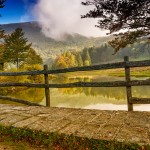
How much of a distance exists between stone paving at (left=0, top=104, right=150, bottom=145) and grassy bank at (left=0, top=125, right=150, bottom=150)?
176 mm

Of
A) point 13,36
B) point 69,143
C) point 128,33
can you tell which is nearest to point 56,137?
point 69,143

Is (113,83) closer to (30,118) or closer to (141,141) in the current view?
(30,118)

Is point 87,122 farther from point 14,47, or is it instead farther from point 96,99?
point 14,47

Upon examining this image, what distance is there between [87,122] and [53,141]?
127 centimetres

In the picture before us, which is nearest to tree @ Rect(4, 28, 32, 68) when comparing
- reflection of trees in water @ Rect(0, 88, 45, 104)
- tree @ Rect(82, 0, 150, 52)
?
reflection of trees in water @ Rect(0, 88, 45, 104)

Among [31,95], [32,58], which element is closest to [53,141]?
[31,95]

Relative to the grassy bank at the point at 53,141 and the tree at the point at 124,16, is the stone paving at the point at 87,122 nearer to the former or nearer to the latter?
the grassy bank at the point at 53,141

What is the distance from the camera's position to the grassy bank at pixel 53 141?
4977 millimetres

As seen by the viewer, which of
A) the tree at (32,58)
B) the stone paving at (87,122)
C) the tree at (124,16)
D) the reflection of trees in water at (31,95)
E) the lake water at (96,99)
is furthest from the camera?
the tree at (32,58)

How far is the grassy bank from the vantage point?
498 cm

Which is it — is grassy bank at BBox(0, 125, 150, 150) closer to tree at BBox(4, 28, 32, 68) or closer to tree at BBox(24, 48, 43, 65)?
tree at BBox(4, 28, 32, 68)

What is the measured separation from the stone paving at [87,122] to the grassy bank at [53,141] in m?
0.18

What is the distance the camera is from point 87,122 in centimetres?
666

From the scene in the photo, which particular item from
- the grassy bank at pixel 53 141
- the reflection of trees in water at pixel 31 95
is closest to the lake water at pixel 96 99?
the reflection of trees in water at pixel 31 95
